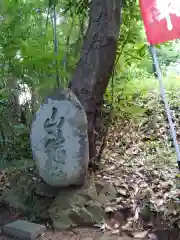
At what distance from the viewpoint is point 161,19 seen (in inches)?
126

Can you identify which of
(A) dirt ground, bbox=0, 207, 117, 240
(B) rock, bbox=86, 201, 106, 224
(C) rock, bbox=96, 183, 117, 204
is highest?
(C) rock, bbox=96, 183, 117, 204

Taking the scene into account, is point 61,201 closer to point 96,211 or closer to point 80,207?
point 80,207

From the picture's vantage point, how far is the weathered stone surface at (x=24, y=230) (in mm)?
2775

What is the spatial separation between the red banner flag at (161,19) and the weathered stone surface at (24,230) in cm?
210

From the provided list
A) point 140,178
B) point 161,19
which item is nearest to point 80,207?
point 140,178

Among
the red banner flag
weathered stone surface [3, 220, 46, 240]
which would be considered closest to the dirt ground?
weathered stone surface [3, 220, 46, 240]

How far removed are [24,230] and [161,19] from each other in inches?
93.8

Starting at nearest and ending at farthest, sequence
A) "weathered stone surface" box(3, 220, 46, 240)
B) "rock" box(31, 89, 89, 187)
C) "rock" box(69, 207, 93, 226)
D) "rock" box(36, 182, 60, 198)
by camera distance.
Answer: "weathered stone surface" box(3, 220, 46, 240)
"rock" box(69, 207, 93, 226)
"rock" box(31, 89, 89, 187)
"rock" box(36, 182, 60, 198)

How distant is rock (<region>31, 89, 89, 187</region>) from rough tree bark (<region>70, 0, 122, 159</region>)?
42 cm

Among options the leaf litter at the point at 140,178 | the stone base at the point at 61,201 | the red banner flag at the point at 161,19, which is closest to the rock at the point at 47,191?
the stone base at the point at 61,201

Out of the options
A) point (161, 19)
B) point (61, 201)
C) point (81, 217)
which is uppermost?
point (161, 19)

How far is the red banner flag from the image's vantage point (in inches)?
126

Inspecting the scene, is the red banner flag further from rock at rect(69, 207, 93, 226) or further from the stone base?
rock at rect(69, 207, 93, 226)

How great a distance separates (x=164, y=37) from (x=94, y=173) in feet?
5.42
